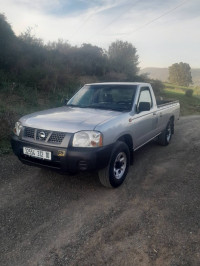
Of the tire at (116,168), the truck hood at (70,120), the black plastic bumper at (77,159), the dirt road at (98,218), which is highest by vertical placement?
the truck hood at (70,120)

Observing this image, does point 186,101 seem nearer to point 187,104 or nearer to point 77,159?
point 187,104

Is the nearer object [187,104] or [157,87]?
[187,104]

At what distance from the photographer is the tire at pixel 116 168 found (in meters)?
3.46

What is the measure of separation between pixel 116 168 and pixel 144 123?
1303mm

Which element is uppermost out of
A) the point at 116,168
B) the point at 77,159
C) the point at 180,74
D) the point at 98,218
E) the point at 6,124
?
the point at 180,74

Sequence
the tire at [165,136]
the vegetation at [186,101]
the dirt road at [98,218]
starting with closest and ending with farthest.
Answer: the dirt road at [98,218], the tire at [165,136], the vegetation at [186,101]

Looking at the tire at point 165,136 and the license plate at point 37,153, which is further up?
the license plate at point 37,153

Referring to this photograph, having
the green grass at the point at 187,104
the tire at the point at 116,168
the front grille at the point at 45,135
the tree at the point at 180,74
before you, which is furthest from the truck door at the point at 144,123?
the tree at the point at 180,74

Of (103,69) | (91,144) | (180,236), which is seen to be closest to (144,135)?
(91,144)

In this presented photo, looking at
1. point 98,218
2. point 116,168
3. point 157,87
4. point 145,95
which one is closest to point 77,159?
point 98,218

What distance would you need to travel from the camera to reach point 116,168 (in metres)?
3.78

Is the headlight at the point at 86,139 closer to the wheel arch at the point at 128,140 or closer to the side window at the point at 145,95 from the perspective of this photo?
the wheel arch at the point at 128,140

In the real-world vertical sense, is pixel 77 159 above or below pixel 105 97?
below

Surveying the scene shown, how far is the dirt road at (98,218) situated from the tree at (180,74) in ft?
276
